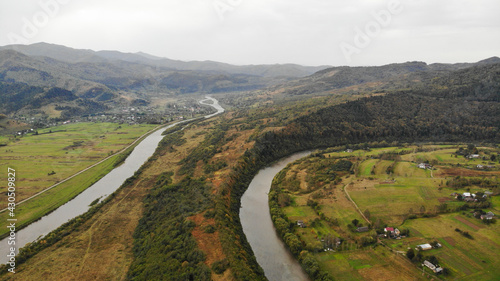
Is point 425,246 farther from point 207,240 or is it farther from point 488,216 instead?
point 207,240

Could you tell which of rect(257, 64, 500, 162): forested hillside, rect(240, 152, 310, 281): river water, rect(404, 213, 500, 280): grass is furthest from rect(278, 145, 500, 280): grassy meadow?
rect(257, 64, 500, 162): forested hillside

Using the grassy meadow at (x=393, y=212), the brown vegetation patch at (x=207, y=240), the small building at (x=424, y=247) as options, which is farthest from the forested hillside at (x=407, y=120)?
the small building at (x=424, y=247)

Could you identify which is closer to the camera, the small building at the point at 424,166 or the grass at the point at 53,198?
the grass at the point at 53,198

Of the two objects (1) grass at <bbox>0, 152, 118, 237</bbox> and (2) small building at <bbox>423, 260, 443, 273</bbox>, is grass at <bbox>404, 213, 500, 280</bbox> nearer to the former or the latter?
(2) small building at <bbox>423, 260, 443, 273</bbox>

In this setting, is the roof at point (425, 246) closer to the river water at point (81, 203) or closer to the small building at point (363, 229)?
the small building at point (363, 229)

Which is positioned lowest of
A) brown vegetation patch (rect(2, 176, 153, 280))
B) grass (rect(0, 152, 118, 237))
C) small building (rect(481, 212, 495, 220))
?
small building (rect(481, 212, 495, 220))

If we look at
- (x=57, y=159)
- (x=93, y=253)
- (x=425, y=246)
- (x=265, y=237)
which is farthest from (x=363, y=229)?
(x=57, y=159)
